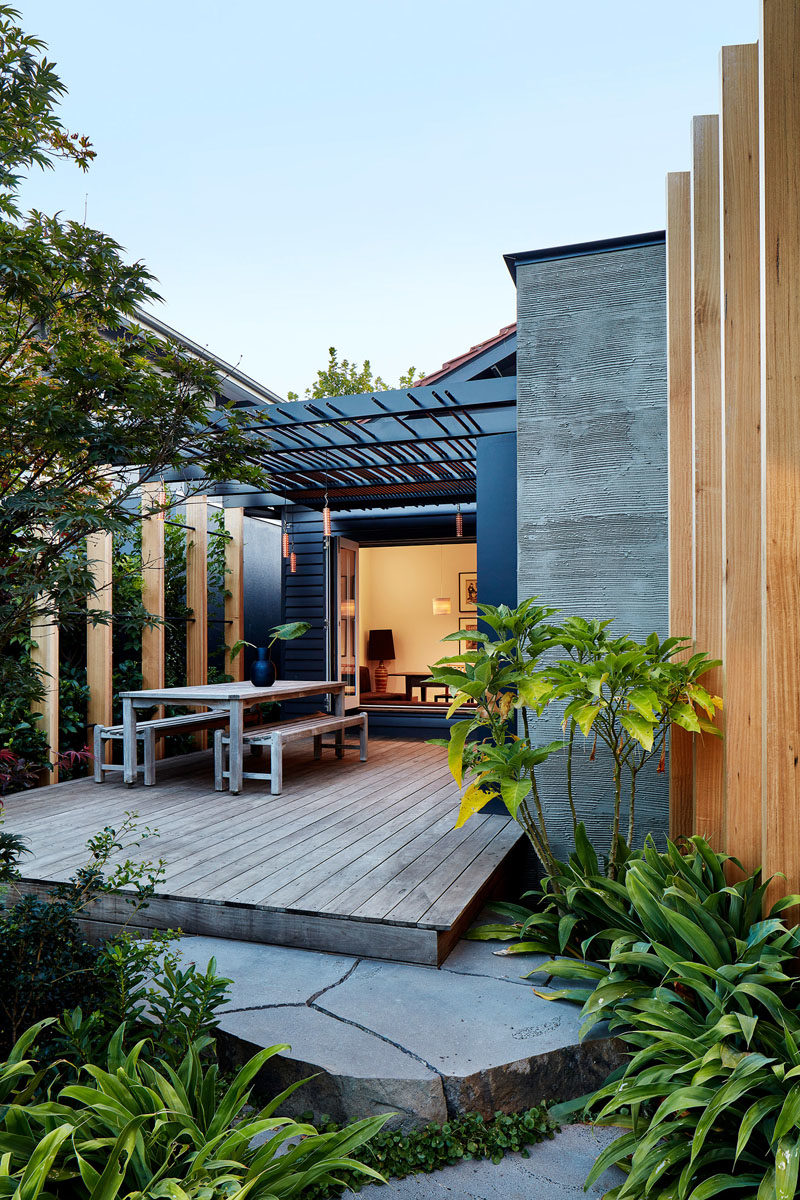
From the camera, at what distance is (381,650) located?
1149 cm

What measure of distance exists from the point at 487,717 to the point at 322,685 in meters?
3.61

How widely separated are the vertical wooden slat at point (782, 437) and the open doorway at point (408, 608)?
942 cm

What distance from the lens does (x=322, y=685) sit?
614 cm

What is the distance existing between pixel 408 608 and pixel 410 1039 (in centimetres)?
1003

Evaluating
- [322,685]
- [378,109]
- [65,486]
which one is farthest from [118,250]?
[378,109]

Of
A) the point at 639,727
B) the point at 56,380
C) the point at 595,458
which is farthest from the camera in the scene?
the point at 595,458

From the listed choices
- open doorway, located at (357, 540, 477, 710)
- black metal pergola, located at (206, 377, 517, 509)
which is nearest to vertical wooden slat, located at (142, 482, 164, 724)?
black metal pergola, located at (206, 377, 517, 509)

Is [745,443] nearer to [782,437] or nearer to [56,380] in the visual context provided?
[782,437]

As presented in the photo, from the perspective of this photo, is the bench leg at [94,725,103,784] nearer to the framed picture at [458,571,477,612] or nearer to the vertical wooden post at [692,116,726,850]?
the vertical wooden post at [692,116,726,850]

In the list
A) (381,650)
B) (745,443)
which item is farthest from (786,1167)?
(381,650)

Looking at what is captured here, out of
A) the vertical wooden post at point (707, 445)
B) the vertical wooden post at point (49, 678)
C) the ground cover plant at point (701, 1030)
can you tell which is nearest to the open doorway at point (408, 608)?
the vertical wooden post at point (49, 678)

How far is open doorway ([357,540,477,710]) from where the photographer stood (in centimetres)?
1154

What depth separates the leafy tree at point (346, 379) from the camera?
13352mm

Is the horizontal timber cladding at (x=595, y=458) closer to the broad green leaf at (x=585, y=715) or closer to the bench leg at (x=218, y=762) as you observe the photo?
the broad green leaf at (x=585, y=715)
